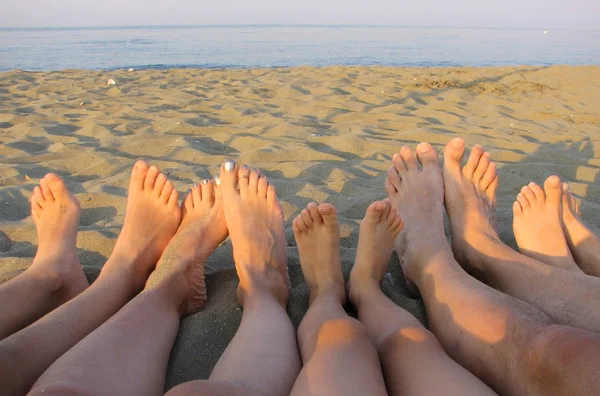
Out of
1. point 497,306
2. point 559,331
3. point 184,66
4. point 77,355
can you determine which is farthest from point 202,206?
point 184,66

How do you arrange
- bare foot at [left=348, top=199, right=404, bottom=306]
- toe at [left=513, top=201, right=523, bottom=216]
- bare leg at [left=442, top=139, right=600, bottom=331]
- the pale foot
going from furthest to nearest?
toe at [left=513, top=201, right=523, bottom=216]
the pale foot
bare foot at [left=348, top=199, right=404, bottom=306]
bare leg at [left=442, top=139, right=600, bottom=331]

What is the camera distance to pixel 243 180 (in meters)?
2.13

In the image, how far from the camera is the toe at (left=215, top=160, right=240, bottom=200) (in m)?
2.10

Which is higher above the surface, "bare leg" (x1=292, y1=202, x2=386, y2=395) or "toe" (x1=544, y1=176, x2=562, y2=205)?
"toe" (x1=544, y1=176, x2=562, y2=205)

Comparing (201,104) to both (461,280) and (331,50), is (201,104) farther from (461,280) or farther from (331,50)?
(331,50)

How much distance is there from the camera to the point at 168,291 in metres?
1.53

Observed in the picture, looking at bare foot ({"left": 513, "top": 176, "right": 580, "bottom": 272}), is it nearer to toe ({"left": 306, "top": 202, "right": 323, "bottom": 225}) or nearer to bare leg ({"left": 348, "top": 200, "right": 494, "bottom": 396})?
bare leg ({"left": 348, "top": 200, "right": 494, "bottom": 396})

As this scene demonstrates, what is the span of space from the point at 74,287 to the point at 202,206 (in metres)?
0.63

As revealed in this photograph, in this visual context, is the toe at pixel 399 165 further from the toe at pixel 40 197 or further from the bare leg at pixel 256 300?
the toe at pixel 40 197

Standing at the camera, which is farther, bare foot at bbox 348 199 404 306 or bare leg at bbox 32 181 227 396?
bare foot at bbox 348 199 404 306

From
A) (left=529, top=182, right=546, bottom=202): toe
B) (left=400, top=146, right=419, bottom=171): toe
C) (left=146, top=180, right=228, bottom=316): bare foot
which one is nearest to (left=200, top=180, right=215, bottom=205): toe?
(left=146, top=180, right=228, bottom=316): bare foot

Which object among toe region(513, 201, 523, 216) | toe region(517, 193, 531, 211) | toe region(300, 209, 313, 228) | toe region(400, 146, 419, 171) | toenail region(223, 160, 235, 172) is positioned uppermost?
toe region(400, 146, 419, 171)

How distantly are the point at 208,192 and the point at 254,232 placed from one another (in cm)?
36

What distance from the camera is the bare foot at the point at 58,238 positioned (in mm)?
1638
